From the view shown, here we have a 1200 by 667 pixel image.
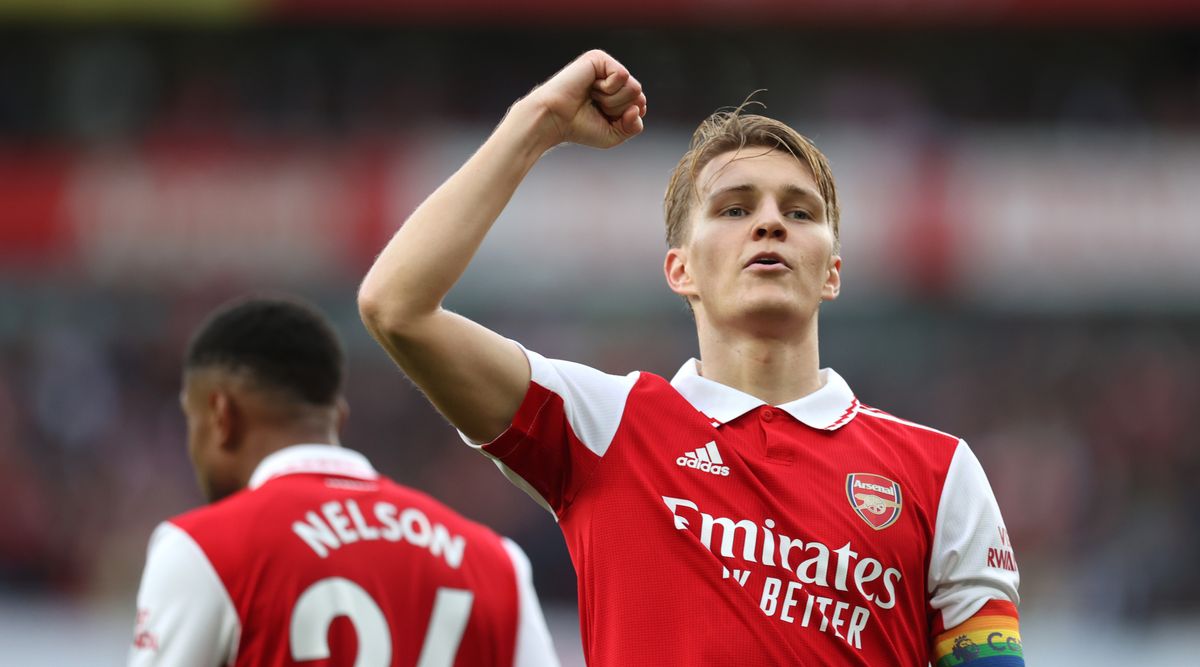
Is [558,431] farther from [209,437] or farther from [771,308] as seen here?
[209,437]

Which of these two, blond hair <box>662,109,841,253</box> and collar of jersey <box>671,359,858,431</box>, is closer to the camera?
collar of jersey <box>671,359,858,431</box>

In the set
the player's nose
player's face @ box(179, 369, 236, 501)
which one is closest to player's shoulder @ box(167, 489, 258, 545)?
player's face @ box(179, 369, 236, 501)

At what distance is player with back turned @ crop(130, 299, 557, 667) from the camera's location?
3.25 m

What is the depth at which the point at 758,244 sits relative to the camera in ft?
9.02

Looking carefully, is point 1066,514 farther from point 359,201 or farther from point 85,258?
point 85,258

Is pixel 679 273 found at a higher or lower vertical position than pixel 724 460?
higher

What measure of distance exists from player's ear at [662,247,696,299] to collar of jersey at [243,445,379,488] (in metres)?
1.04

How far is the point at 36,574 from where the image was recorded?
12836mm

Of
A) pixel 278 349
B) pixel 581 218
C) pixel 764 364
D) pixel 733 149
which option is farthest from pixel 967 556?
pixel 581 218

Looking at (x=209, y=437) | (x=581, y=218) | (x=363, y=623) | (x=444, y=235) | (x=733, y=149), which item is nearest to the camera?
(x=444, y=235)

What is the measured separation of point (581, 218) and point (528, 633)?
11.2m

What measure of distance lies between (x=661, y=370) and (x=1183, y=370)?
494 centimetres

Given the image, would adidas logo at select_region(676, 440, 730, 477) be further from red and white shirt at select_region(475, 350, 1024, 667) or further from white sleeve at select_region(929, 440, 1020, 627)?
white sleeve at select_region(929, 440, 1020, 627)

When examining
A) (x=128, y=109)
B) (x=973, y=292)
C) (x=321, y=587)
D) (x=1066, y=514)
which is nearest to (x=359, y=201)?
(x=128, y=109)
